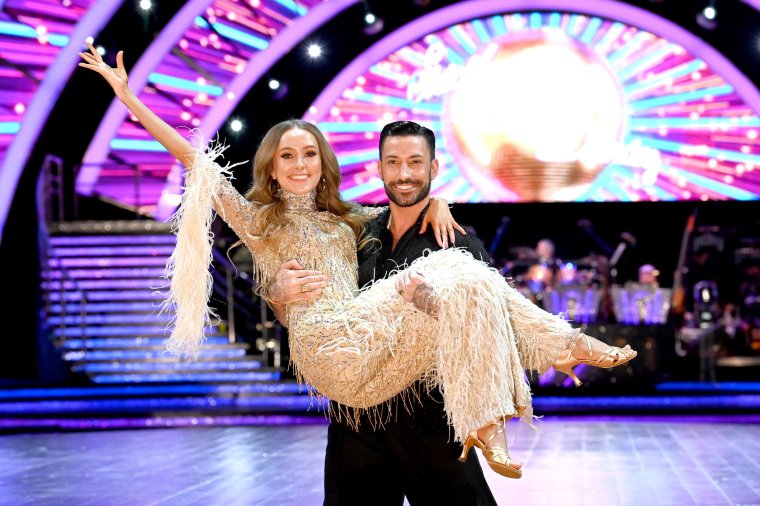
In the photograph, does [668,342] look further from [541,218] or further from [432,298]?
[432,298]

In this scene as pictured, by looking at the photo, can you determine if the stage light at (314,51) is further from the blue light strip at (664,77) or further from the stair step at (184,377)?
the stair step at (184,377)

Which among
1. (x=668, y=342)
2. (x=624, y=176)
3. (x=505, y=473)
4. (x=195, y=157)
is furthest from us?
(x=624, y=176)

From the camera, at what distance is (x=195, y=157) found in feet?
10.2

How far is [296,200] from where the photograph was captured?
127 inches

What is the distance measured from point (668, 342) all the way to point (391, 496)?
297 inches

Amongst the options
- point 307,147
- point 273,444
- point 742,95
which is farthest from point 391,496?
point 742,95

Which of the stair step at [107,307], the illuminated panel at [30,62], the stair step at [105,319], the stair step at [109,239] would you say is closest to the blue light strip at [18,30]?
the illuminated panel at [30,62]

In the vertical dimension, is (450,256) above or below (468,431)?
above

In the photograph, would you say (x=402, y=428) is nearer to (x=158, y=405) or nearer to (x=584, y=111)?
(x=158, y=405)

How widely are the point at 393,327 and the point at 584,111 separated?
943 cm

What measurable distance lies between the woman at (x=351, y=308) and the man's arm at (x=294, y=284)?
40 mm

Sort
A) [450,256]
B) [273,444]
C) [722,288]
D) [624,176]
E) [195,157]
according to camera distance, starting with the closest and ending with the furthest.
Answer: [450,256] → [195,157] → [273,444] → [624,176] → [722,288]

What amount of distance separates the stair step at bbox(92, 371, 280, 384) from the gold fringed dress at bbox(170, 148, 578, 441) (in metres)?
7.14

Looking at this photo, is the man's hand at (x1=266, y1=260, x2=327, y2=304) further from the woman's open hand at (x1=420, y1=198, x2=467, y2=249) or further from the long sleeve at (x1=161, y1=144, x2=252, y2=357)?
the woman's open hand at (x1=420, y1=198, x2=467, y2=249)
